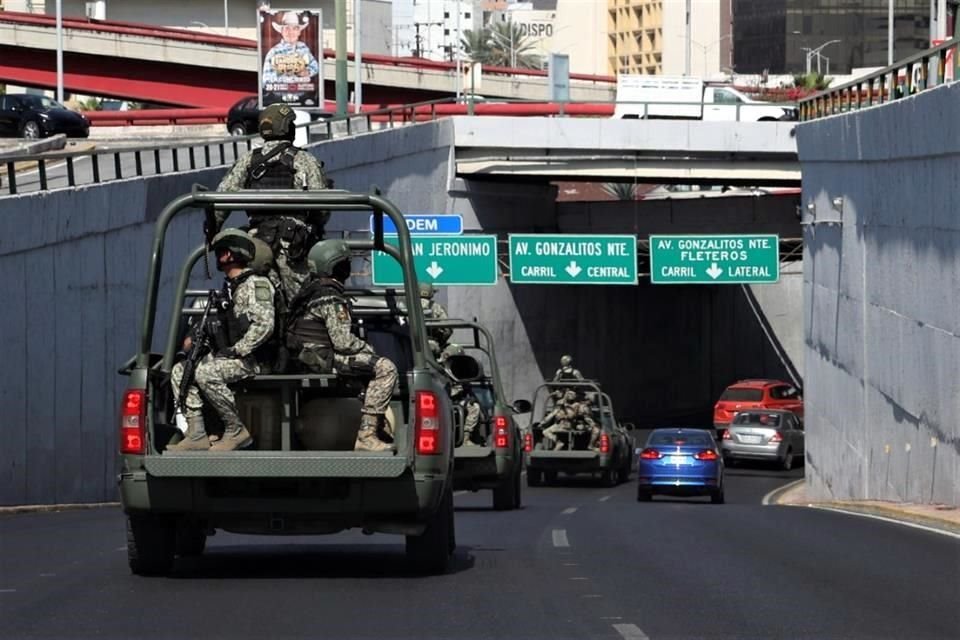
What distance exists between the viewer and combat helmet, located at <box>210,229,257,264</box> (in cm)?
1116

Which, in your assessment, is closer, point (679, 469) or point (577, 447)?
point (679, 469)

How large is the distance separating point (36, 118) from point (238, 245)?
45477 mm

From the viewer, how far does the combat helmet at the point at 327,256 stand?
445 inches

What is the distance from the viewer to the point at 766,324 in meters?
70.1

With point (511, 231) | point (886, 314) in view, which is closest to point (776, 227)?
point (511, 231)

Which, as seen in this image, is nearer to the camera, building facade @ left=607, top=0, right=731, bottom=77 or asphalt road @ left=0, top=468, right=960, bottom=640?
asphalt road @ left=0, top=468, right=960, bottom=640

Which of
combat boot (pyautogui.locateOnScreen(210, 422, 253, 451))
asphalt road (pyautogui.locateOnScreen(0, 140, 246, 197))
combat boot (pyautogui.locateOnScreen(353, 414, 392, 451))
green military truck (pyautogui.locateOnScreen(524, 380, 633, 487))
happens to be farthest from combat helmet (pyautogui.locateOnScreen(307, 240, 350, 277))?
green military truck (pyautogui.locateOnScreen(524, 380, 633, 487))

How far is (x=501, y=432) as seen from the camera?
2080cm

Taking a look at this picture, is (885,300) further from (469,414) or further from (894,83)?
(469,414)

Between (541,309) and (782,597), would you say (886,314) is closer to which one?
(782,597)

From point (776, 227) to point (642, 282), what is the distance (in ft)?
19.4

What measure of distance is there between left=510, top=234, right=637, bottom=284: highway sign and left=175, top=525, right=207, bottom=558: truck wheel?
3136 centimetres

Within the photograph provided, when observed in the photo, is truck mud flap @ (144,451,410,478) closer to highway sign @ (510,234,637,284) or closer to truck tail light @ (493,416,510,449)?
truck tail light @ (493,416,510,449)

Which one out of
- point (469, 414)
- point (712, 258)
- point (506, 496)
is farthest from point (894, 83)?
point (712, 258)
